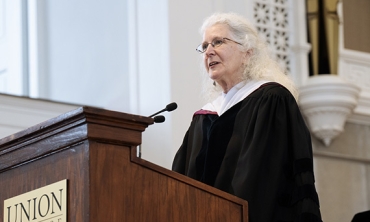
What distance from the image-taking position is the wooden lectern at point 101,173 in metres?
2.62

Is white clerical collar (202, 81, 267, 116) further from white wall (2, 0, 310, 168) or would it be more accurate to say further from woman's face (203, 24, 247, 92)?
white wall (2, 0, 310, 168)

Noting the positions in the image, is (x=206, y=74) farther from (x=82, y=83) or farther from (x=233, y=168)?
(x=82, y=83)

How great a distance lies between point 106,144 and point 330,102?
486cm

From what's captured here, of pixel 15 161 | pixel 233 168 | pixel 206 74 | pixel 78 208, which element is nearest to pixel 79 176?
pixel 78 208

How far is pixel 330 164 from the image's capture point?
754 centimetres

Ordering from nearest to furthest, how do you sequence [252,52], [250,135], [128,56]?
[250,135], [252,52], [128,56]

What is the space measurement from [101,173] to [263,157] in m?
1.06

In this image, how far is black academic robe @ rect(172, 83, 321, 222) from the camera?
3.43 metres

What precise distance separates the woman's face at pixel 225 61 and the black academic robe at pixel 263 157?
0.18 m

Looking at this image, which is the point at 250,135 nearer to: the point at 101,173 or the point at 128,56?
the point at 101,173

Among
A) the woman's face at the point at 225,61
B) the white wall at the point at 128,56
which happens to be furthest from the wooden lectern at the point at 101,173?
the white wall at the point at 128,56

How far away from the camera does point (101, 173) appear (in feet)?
8.64

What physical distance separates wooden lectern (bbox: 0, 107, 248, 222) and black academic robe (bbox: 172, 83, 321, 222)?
1.68ft

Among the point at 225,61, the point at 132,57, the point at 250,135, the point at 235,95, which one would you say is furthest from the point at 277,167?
the point at 132,57
